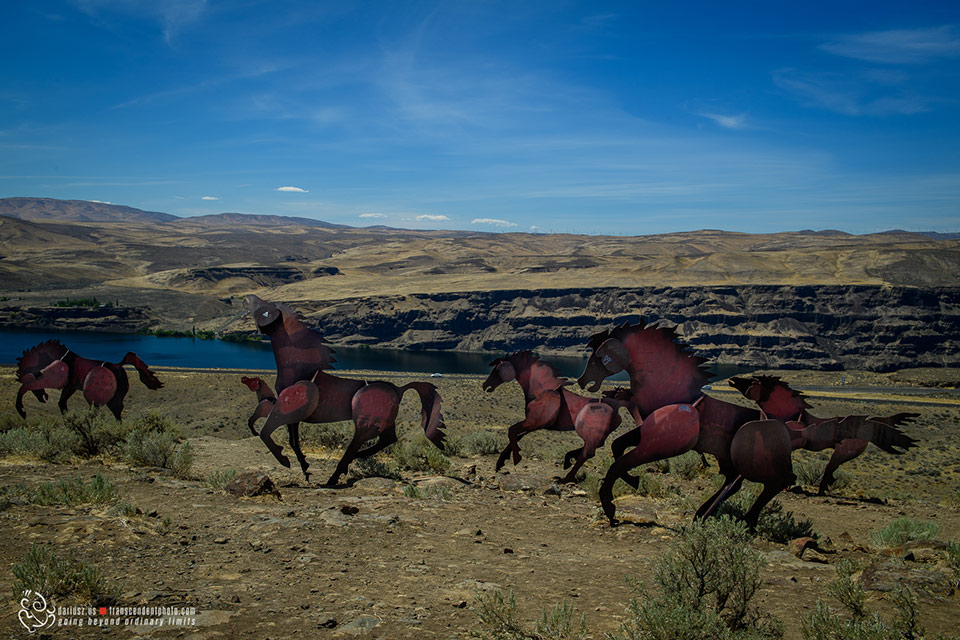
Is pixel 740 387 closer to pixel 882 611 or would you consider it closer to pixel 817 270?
pixel 882 611

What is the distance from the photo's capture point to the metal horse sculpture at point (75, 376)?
13.8m

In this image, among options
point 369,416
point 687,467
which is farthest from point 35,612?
point 687,467

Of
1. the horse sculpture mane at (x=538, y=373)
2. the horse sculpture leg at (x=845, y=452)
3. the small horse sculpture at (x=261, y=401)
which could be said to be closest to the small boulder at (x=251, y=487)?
the small horse sculpture at (x=261, y=401)

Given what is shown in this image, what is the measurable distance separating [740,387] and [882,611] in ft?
13.5

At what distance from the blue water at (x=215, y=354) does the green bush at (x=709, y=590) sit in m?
60.0

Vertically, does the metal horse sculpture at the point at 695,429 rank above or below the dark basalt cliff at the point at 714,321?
above

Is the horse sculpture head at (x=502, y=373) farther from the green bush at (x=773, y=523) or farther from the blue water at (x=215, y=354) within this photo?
the blue water at (x=215, y=354)

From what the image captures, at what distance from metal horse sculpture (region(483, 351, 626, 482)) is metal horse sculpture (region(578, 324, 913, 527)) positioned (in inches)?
74.4

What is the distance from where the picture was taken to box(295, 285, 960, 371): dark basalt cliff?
7888cm

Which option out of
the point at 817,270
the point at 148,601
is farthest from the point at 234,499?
the point at 817,270

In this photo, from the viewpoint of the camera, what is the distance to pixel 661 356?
7.66 metres

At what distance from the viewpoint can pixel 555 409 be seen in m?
11.1

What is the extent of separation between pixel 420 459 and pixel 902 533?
8.29m

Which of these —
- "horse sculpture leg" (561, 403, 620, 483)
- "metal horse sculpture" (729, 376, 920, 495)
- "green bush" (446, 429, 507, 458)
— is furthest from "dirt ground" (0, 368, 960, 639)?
"green bush" (446, 429, 507, 458)
